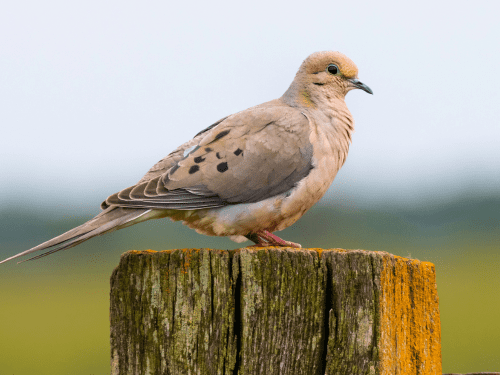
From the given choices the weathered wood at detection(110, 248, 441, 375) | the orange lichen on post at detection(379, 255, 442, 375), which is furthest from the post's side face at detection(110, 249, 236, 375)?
the orange lichen on post at detection(379, 255, 442, 375)

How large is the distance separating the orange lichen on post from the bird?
4.06ft

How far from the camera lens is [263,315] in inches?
94.8

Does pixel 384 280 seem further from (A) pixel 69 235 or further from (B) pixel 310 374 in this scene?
(A) pixel 69 235

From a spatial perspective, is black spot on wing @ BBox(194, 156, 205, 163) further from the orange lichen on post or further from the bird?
the orange lichen on post

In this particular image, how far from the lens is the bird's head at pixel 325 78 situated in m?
4.56

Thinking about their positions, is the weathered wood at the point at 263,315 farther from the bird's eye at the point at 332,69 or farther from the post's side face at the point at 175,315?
the bird's eye at the point at 332,69

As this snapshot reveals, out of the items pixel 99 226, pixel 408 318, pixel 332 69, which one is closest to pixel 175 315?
pixel 99 226

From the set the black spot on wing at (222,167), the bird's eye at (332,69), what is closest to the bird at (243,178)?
the black spot on wing at (222,167)

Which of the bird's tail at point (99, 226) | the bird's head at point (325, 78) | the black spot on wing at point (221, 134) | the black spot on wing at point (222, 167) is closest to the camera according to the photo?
the bird's tail at point (99, 226)

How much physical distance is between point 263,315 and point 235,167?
1.48 metres

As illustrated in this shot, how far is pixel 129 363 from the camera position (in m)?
2.50

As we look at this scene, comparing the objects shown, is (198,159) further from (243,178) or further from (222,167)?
(243,178)

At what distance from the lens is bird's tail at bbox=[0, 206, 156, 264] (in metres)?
2.93

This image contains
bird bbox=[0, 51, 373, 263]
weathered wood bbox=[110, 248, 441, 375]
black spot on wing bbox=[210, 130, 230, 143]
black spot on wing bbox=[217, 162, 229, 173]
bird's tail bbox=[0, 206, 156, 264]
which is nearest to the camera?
weathered wood bbox=[110, 248, 441, 375]
